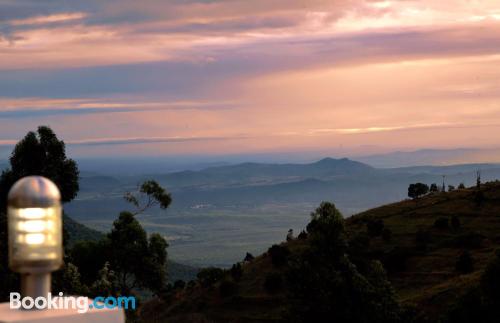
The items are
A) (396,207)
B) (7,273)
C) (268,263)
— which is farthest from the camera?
(396,207)

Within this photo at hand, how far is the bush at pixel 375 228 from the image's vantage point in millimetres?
82500

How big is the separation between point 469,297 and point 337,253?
351 inches

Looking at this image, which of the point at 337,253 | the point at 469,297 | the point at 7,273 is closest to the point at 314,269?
the point at 337,253

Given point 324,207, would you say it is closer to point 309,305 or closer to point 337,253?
point 337,253

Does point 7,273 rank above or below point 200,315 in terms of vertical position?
above

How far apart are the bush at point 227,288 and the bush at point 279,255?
20.2ft

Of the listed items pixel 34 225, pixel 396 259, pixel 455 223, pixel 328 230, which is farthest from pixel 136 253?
pixel 455 223

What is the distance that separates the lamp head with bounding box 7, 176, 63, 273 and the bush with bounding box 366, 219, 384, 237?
7965cm

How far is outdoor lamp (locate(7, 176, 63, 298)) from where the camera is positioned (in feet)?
14.5

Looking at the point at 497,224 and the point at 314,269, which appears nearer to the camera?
the point at 314,269

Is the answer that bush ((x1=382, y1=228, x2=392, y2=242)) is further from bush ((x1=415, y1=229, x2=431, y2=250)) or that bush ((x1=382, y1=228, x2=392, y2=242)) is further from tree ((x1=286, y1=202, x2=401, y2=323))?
tree ((x1=286, y1=202, x2=401, y2=323))

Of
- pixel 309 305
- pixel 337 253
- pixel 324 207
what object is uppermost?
pixel 324 207

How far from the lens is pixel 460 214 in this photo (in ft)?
280

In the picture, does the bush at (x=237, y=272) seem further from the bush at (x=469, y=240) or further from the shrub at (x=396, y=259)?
the bush at (x=469, y=240)
